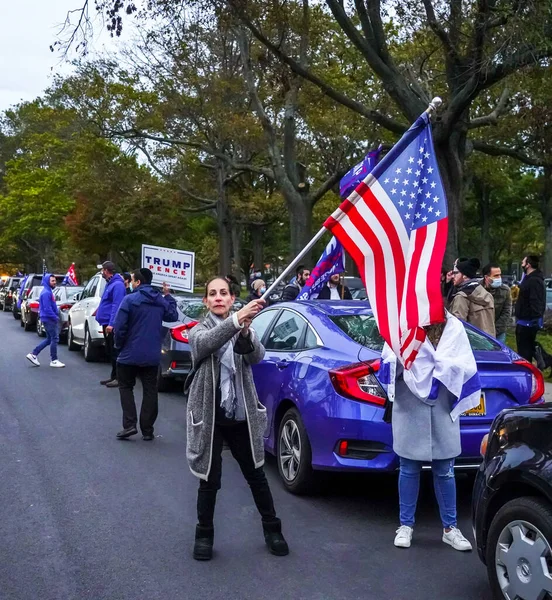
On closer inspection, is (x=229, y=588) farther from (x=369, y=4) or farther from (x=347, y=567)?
(x=369, y=4)

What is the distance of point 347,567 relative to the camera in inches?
197

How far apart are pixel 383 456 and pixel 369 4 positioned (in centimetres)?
1215

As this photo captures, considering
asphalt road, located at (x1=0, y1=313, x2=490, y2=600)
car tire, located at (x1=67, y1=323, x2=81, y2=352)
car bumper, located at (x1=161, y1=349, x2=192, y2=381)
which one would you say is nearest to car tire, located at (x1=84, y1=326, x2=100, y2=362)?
car tire, located at (x1=67, y1=323, x2=81, y2=352)

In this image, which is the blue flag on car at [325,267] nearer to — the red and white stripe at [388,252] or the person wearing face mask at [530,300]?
the person wearing face mask at [530,300]

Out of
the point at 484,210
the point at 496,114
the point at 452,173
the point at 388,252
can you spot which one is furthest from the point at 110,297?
the point at 484,210

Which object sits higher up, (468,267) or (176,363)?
(468,267)

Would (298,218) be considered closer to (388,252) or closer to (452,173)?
(452,173)

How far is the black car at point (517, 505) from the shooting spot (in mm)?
3809

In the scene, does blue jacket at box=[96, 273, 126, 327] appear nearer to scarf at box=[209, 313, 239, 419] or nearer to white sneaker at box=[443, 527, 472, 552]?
scarf at box=[209, 313, 239, 419]

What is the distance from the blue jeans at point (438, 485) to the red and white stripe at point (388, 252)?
0.75 m

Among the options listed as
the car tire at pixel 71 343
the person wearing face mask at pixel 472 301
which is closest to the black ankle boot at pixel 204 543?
the person wearing face mask at pixel 472 301

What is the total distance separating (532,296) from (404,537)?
749 centimetres

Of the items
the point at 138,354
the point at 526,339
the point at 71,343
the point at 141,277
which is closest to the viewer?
the point at 138,354

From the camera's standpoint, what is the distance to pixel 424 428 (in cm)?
525
